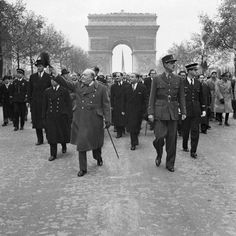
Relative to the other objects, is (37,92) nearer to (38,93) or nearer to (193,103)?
(38,93)

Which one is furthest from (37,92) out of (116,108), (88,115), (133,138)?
(88,115)

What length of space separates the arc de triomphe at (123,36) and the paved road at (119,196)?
6522cm

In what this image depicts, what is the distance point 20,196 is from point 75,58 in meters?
56.3

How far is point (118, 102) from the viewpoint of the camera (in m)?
12.7

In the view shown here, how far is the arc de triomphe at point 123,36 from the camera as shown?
242 ft

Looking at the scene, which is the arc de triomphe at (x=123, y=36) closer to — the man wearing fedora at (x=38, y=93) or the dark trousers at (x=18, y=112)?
the dark trousers at (x=18, y=112)

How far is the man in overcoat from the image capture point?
7273 mm

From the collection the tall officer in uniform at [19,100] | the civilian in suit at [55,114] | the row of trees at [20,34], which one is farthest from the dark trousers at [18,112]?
the row of trees at [20,34]

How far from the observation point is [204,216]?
512 centimetres

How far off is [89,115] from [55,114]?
180 centimetres

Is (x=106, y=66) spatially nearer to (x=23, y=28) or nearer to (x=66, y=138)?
(x=23, y=28)

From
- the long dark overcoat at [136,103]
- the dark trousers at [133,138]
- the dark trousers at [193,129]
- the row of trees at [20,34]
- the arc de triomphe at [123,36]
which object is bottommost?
the dark trousers at [133,138]

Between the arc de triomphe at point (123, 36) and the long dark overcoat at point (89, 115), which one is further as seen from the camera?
the arc de triomphe at point (123, 36)

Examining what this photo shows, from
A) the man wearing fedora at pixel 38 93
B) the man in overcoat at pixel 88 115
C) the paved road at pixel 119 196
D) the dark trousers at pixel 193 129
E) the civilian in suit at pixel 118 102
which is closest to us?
the paved road at pixel 119 196
